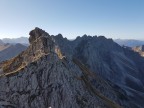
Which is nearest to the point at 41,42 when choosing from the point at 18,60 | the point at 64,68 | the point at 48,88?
the point at 18,60

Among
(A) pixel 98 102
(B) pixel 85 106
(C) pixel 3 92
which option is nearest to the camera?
(C) pixel 3 92

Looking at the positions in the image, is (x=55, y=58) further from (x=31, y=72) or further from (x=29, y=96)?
(x=29, y=96)

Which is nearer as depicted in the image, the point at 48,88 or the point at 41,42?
the point at 48,88

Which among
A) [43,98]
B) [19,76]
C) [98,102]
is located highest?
[19,76]

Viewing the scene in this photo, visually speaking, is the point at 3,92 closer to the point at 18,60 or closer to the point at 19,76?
the point at 19,76

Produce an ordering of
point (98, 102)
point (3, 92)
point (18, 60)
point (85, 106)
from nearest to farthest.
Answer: point (3, 92)
point (85, 106)
point (98, 102)
point (18, 60)

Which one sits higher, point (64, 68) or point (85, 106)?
point (64, 68)

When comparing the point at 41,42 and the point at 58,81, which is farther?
the point at 41,42

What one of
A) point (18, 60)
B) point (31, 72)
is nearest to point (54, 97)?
point (31, 72)

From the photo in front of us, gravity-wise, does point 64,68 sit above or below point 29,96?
above
